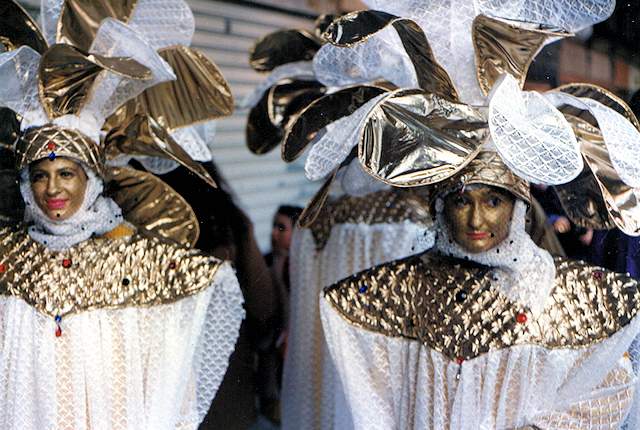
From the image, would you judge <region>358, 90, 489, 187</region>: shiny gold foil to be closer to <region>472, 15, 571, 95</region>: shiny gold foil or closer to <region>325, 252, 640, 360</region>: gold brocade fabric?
<region>472, 15, 571, 95</region>: shiny gold foil

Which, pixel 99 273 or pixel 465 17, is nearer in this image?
pixel 465 17

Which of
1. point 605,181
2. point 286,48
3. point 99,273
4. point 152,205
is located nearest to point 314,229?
point 286,48

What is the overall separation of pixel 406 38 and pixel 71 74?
0.94 meters

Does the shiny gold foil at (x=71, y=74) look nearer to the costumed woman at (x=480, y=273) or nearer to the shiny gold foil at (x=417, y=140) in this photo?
the costumed woman at (x=480, y=273)

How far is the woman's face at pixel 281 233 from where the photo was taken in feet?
13.3

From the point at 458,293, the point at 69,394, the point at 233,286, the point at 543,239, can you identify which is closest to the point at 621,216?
the point at 458,293

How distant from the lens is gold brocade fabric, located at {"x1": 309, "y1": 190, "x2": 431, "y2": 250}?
3.52m

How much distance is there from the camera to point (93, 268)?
2668mm

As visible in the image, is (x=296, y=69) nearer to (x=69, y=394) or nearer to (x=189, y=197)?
(x=189, y=197)

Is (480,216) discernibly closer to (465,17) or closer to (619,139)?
(619,139)

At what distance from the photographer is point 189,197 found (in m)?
3.33

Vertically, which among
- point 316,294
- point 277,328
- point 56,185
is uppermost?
point 56,185

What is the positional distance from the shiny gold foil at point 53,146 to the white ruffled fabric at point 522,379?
1.01m

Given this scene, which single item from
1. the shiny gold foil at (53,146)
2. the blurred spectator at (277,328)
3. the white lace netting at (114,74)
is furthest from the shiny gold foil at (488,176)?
the blurred spectator at (277,328)
